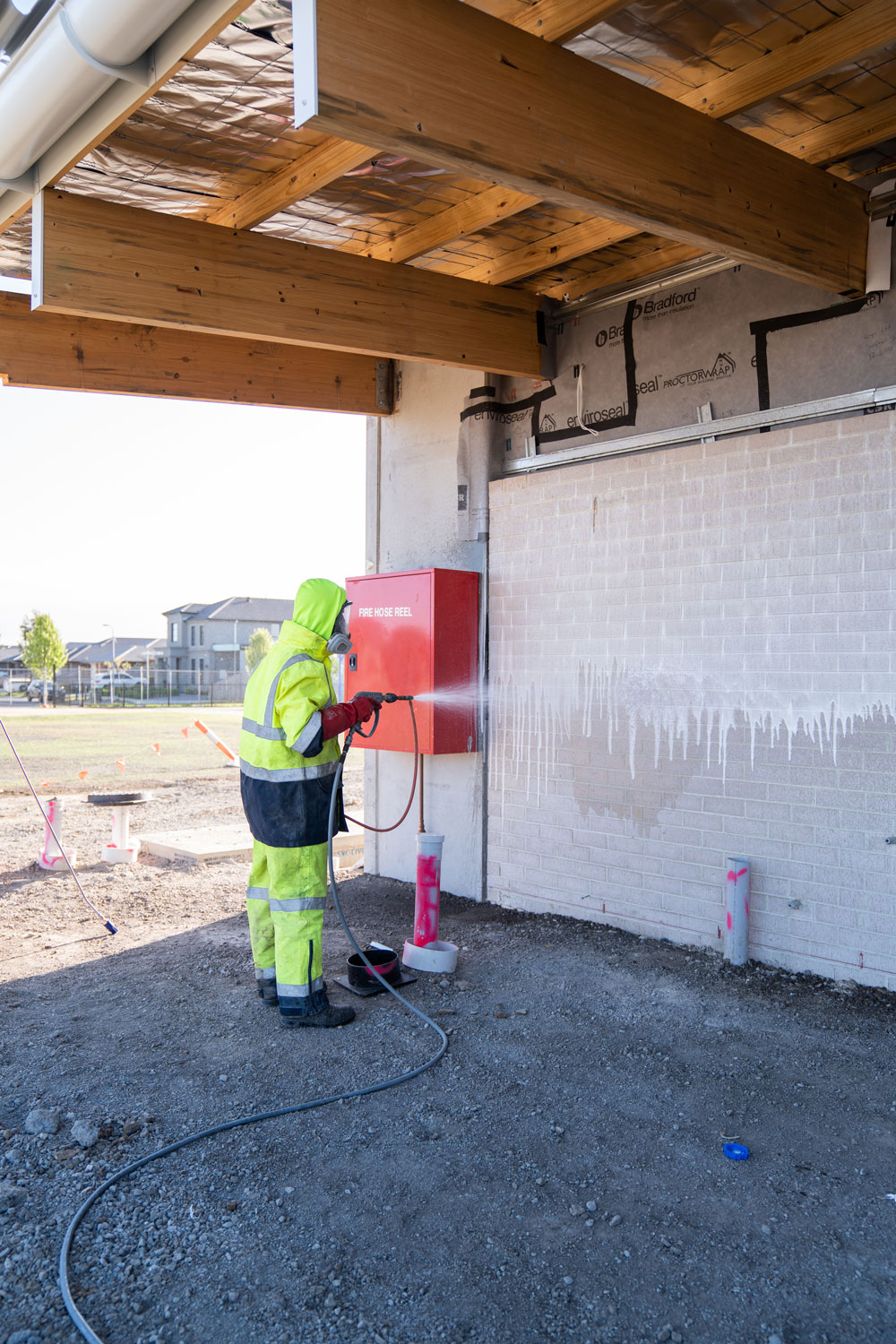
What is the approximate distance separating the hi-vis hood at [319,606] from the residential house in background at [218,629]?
185ft

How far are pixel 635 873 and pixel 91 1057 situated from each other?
3.15 m

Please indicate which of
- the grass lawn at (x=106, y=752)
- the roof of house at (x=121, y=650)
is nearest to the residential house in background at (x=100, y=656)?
the roof of house at (x=121, y=650)

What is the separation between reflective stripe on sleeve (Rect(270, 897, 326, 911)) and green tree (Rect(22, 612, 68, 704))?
48.3 m

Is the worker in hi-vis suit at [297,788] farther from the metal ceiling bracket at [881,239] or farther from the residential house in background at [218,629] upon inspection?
the residential house in background at [218,629]

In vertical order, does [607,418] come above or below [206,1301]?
above

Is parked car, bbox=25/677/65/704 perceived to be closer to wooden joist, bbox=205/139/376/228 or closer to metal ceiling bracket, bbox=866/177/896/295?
wooden joist, bbox=205/139/376/228

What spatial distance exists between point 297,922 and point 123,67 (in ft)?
11.0

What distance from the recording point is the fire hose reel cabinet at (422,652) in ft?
20.2

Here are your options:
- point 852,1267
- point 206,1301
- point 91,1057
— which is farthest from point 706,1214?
point 91,1057

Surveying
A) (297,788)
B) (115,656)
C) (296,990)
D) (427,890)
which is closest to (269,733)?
(297,788)

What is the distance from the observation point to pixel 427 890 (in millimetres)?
5129

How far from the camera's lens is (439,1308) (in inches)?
92.9

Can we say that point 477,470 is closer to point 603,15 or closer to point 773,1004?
point 603,15

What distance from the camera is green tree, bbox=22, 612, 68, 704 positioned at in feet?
160
